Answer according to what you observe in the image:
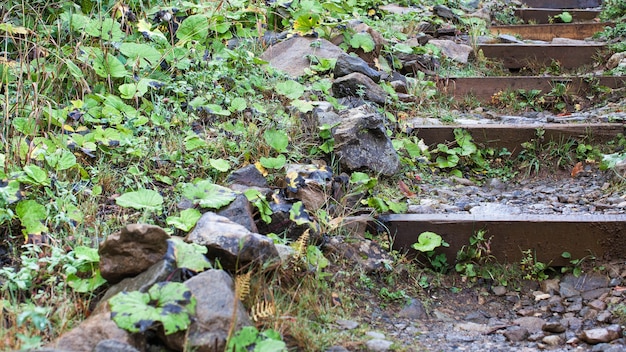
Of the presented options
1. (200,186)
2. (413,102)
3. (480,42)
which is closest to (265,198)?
(200,186)

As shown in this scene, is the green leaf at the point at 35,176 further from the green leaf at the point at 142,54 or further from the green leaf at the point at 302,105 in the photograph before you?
the green leaf at the point at 302,105

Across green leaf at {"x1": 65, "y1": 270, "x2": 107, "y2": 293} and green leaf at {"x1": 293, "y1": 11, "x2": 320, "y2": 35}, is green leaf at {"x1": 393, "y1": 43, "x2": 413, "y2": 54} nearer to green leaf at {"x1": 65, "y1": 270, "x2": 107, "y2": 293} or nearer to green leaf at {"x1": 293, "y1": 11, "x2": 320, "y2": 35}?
green leaf at {"x1": 293, "y1": 11, "x2": 320, "y2": 35}

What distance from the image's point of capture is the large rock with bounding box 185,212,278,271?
7.00 feet

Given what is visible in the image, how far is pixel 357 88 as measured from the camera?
13.0 feet

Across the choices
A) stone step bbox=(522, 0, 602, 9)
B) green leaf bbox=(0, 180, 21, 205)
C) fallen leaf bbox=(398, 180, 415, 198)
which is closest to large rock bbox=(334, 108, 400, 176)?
fallen leaf bbox=(398, 180, 415, 198)

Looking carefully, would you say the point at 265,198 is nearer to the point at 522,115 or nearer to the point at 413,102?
the point at 413,102

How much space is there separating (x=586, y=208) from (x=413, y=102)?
151 cm

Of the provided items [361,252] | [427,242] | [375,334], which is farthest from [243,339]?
[427,242]

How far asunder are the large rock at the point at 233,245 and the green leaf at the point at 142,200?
38 cm

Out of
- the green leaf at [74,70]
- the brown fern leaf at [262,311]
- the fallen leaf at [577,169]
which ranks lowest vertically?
the fallen leaf at [577,169]

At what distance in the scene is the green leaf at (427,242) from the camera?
2.87m

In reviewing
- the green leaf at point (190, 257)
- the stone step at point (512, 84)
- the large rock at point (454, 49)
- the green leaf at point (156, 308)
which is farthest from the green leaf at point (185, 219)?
the large rock at point (454, 49)

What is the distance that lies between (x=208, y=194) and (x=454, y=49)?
11.2 feet

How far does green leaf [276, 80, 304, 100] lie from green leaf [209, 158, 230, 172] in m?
0.85
